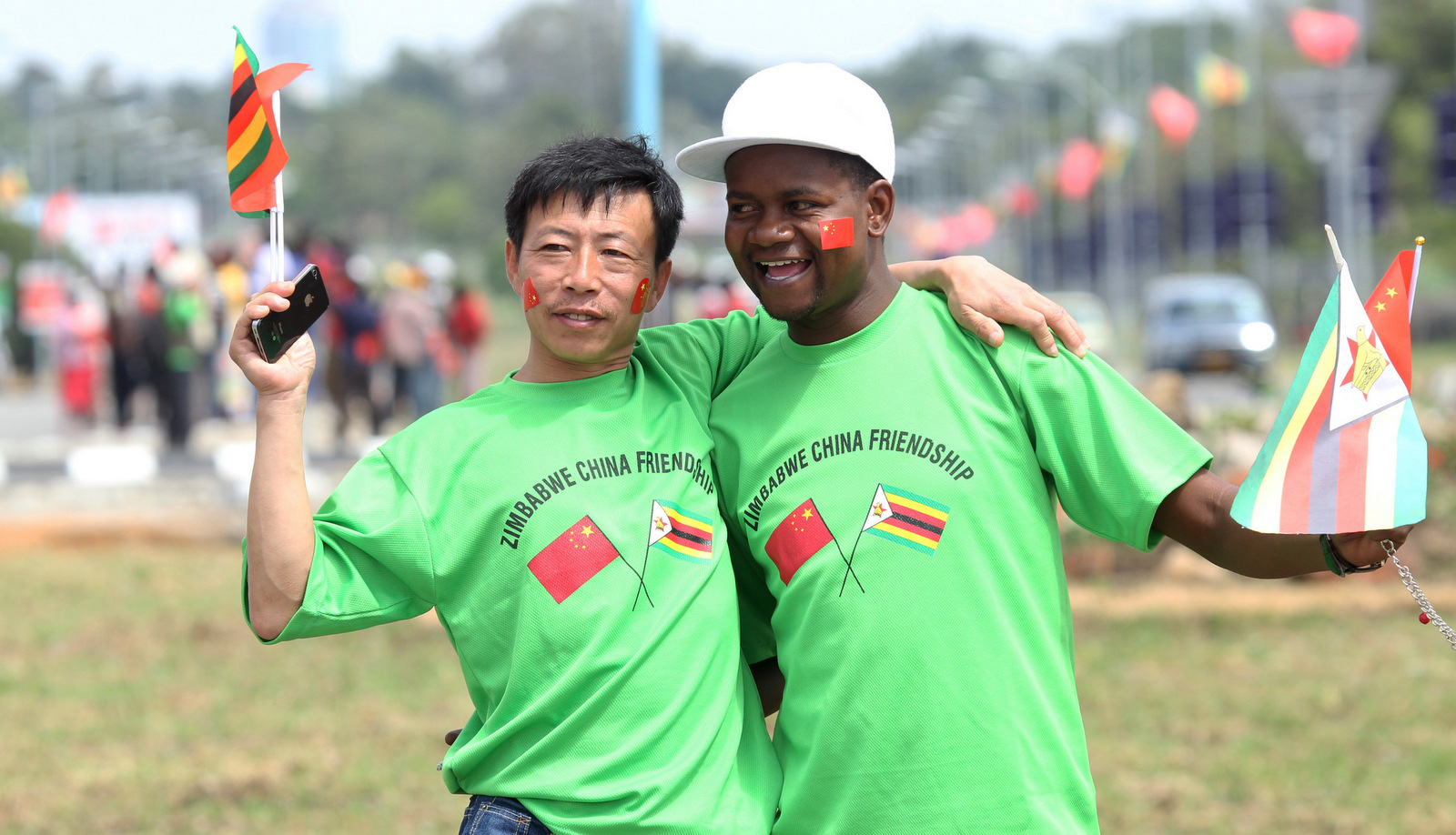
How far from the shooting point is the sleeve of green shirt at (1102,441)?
246 centimetres

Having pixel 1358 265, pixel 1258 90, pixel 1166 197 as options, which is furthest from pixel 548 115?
pixel 1358 265

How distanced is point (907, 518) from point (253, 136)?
4.11ft

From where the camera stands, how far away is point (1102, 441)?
8.14 ft

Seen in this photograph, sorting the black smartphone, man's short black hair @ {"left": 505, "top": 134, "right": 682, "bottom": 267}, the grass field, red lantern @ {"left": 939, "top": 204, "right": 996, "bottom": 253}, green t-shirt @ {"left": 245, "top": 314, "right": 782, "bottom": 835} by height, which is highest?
man's short black hair @ {"left": 505, "top": 134, "right": 682, "bottom": 267}

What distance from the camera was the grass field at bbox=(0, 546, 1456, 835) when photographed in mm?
5348

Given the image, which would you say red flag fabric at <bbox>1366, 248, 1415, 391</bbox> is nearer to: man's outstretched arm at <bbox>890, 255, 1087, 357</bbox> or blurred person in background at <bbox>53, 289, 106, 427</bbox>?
man's outstretched arm at <bbox>890, 255, 1087, 357</bbox>

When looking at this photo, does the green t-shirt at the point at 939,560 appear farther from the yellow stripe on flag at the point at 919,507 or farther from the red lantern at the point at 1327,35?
the red lantern at the point at 1327,35

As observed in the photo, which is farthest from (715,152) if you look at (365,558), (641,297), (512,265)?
(365,558)

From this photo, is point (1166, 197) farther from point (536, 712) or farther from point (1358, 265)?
point (536, 712)

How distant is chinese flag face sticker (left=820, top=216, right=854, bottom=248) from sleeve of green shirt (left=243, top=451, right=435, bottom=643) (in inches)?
31.1

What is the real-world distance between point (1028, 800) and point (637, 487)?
0.79m

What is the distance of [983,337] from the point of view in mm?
2584

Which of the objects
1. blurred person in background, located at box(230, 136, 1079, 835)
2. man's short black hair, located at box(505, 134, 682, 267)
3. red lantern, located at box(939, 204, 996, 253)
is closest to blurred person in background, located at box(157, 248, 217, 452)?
man's short black hair, located at box(505, 134, 682, 267)

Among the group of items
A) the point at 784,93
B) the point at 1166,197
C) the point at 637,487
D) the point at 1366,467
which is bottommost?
the point at 1166,197
